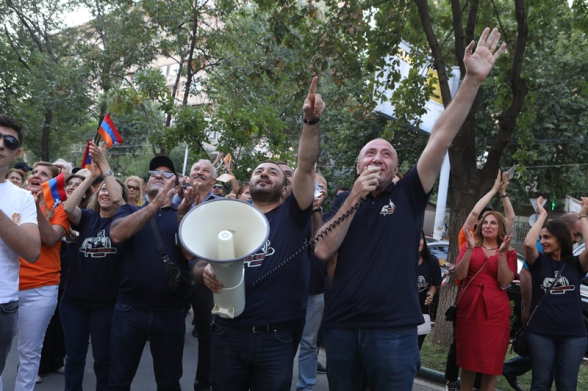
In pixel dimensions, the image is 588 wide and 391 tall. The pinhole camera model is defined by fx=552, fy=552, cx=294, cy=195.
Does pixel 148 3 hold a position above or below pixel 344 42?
above

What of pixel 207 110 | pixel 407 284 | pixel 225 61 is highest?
pixel 225 61

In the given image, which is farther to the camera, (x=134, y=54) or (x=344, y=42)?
(x=134, y=54)

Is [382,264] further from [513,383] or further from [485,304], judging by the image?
[513,383]

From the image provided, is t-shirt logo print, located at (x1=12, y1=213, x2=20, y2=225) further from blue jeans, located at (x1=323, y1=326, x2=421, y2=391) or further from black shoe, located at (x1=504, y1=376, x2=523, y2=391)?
black shoe, located at (x1=504, y1=376, x2=523, y2=391)

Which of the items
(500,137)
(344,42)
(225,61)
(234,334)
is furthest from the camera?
(225,61)

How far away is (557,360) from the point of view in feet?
15.1

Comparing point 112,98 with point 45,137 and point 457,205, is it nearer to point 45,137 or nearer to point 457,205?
point 457,205

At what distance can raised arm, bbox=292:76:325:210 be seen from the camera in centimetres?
284

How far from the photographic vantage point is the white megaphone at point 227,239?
9.19ft

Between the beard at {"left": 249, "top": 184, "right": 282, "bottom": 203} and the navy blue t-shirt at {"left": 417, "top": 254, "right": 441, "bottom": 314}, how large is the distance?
234 cm

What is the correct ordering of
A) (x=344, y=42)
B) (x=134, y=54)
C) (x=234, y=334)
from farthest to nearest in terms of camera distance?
(x=134, y=54)
(x=344, y=42)
(x=234, y=334)

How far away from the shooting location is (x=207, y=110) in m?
10.8

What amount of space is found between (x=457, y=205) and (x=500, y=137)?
3.41 ft

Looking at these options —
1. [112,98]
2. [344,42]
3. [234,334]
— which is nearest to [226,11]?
[112,98]
